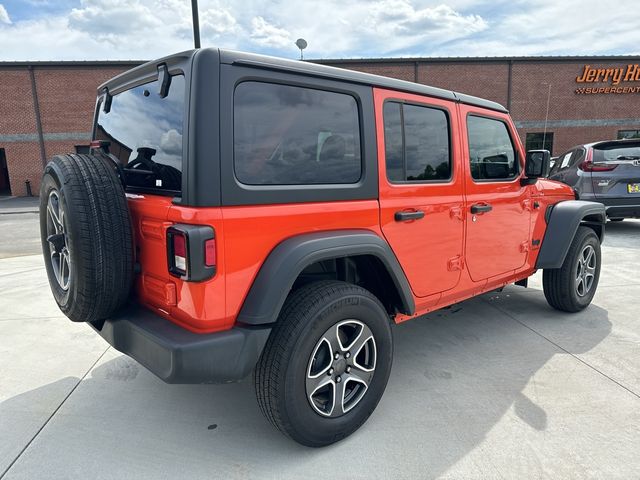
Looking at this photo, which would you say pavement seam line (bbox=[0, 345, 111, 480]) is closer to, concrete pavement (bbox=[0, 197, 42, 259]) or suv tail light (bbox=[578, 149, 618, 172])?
concrete pavement (bbox=[0, 197, 42, 259])

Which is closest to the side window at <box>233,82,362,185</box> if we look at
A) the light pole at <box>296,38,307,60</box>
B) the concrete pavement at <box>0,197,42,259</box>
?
the concrete pavement at <box>0,197,42,259</box>

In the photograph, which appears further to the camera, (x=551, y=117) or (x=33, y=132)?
(x=551, y=117)

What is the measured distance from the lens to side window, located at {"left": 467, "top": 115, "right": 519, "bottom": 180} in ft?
10.6

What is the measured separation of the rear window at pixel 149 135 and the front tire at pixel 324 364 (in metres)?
0.86

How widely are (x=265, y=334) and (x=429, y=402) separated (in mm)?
1311

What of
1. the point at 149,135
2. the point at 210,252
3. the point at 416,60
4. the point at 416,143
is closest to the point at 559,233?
the point at 416,143

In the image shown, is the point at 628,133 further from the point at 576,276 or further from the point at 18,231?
the point at 18,231

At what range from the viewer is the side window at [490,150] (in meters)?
3.23

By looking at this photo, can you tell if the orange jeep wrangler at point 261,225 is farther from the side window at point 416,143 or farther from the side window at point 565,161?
the side window at point 565,161

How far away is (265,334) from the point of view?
2043mm

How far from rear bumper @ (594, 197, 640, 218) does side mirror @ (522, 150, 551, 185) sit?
518 cm

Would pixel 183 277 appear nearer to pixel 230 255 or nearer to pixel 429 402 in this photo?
pixel 230 255

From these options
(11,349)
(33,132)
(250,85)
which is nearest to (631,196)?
(250,85)

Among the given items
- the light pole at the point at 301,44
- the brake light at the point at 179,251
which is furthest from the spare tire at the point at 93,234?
the light pole at the point at 301,44
